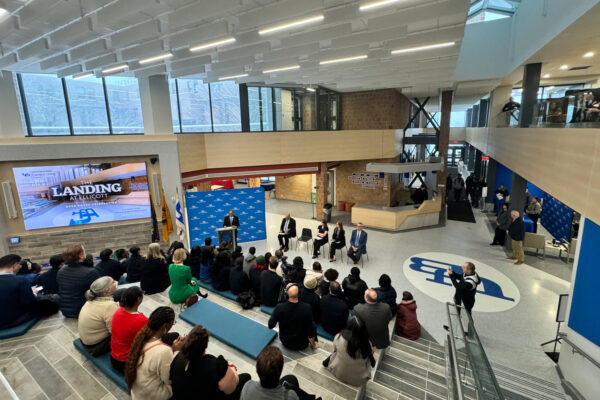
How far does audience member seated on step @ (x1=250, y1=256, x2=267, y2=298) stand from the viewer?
5.49m

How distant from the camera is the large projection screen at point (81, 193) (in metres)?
7.77

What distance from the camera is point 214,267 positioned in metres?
5.93

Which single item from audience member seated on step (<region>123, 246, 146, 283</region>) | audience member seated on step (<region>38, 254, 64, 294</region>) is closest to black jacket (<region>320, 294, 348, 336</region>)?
audience member seated on step (<region>123, 246, 146, 283</region>)

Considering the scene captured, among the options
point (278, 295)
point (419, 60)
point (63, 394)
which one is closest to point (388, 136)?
point (419, 60)

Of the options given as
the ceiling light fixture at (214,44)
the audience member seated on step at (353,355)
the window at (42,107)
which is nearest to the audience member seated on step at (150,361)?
the audience member seated on step at (353,355)

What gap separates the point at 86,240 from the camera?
27.5 feet

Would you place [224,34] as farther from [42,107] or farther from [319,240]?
[42,107]

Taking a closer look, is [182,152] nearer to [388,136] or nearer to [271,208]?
[271,208]

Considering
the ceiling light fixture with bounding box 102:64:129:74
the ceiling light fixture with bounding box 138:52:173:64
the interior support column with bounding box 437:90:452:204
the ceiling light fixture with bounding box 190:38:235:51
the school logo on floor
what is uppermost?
the ceiling light fixture with bounding box 102:64:129:74

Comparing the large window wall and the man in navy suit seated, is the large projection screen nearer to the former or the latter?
the large window wall

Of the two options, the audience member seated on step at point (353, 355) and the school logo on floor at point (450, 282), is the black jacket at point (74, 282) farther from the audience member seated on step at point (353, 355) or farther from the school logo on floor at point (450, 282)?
the school logo on floor at point (450, 282)

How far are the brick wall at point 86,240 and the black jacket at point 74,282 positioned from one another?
15.3ft

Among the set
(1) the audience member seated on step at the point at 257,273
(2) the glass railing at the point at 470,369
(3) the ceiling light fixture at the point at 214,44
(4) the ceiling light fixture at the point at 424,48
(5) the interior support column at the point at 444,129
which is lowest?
(2) the glass railing at the point at 470,369

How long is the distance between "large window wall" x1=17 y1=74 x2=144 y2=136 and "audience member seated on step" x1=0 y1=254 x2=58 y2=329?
6955 mm
